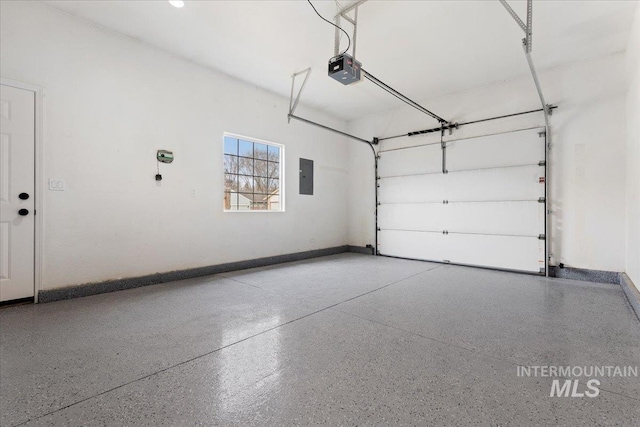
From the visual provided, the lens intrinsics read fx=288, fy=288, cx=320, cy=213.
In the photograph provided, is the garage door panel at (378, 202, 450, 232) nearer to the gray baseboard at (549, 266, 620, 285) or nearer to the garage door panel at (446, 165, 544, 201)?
the garage door panel at (446, 165, 544, 201)

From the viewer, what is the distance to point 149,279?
3.95 m

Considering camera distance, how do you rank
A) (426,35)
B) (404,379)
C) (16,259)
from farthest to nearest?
1. (426,35)
2. (16,259)
3. (404,379)

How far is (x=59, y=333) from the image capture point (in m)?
2.38

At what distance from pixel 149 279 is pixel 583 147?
6.60 metres

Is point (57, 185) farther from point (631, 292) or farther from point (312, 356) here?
point (631, 292)

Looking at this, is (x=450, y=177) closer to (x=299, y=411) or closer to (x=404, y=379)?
(x=404, y=379)

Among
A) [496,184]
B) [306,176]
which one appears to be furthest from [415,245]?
[306,176]

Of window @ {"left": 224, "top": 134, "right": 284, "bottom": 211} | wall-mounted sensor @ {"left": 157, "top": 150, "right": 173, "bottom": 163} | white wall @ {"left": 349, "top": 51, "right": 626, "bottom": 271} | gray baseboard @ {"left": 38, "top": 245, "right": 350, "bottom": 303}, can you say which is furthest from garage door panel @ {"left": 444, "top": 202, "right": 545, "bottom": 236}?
wall-mounted sensor @ {"left": 157, "top": 150, "right": 173, "bottom": 163}

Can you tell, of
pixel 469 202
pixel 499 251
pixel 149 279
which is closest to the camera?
pixel 149 279

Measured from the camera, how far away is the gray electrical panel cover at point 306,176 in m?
6.20

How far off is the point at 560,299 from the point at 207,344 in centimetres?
381

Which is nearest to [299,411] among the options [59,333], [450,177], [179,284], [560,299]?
[59,333]

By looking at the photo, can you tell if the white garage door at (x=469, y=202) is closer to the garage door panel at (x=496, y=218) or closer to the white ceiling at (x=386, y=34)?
the garage door panel at (x=496, y=218)

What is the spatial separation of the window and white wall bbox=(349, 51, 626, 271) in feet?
13.2
